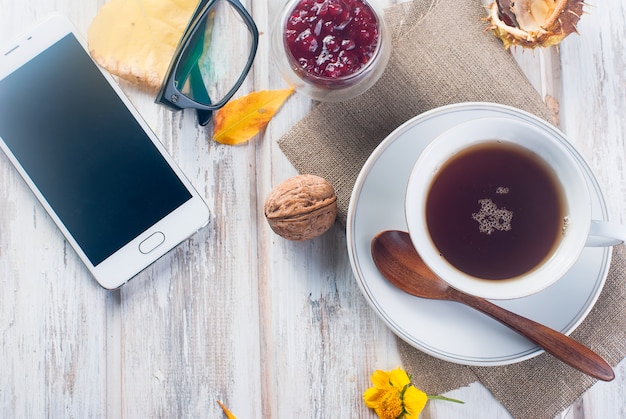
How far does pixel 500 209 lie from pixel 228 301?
0.40 meters

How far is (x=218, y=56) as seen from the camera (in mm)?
860

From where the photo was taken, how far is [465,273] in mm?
687

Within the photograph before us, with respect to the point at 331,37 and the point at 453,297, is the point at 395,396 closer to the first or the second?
the point at 453,297

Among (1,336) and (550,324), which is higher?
(1,336)

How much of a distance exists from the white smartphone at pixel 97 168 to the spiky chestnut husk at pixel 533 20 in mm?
477

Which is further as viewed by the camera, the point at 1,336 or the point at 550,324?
the point at 1,336

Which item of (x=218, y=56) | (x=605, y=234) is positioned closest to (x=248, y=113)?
(x=218, y=56)

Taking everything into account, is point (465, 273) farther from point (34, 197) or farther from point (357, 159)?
point (34, 197)

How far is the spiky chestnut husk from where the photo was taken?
0.78 m

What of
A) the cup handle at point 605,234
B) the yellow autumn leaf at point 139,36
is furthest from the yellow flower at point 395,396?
the yellow autumn leaf at point 139,36

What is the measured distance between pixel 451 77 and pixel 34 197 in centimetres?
62

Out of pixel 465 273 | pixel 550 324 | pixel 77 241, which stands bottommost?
pixel 550 324

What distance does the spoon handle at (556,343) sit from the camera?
0.74 m

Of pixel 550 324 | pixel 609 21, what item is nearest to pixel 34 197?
pixel 550 324
